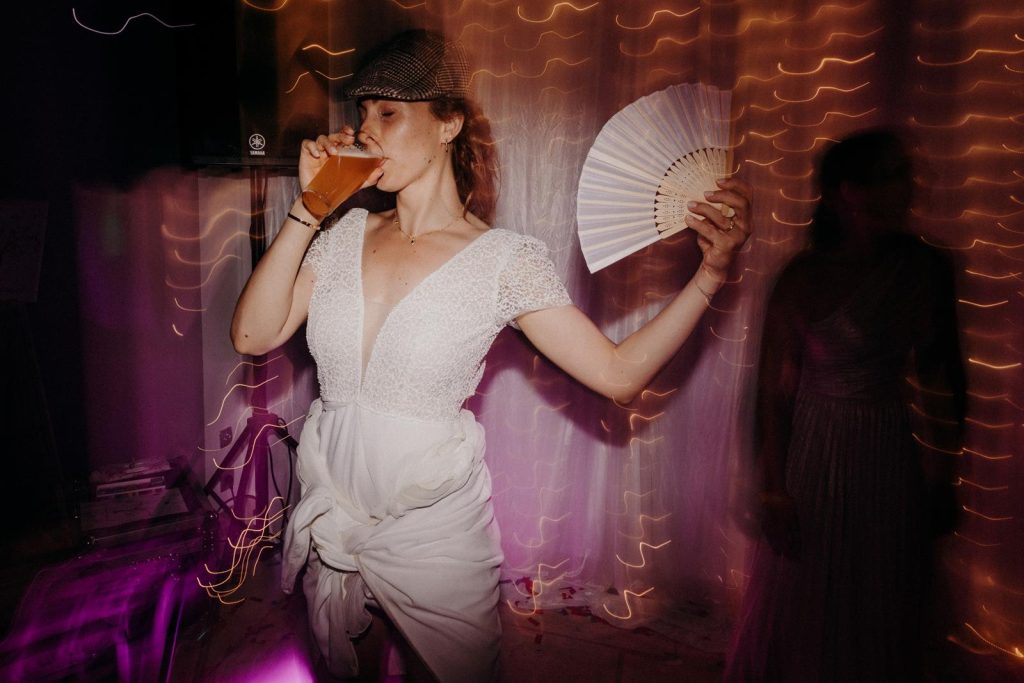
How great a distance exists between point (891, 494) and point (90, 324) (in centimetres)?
277

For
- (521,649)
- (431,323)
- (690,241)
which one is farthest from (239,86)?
(521,649)

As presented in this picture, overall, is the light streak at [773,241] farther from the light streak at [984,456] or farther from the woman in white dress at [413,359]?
the woman in white dress at [413,359]

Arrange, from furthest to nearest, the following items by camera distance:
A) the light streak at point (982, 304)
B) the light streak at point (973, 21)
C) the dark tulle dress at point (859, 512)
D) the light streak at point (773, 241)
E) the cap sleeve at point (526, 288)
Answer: the light streak at point (773, 241)
the light streak at point (982, 304)
the light streak at point (973, 21)
the dark tulle dress at point (859, 512)
the cap sleeve at point (526, 288)

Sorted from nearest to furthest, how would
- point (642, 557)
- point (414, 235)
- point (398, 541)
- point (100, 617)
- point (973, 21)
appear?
point (398, 541), point (414, 235), point (100, 617), point (973, 21), point (642, 557)

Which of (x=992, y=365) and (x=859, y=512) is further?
(x=992, y=365)

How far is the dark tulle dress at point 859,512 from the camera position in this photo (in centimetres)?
148

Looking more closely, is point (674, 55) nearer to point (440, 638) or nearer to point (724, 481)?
point (724, 481)

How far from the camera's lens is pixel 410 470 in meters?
1.08

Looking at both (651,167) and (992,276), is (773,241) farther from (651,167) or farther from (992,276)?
(651,167)

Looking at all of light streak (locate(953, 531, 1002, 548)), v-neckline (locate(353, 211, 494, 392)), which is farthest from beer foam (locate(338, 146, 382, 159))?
light streak (locate(953, 531, 1002, 548))

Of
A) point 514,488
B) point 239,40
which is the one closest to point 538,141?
point 239,40

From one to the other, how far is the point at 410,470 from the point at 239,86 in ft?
5.76

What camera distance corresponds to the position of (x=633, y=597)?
8.00ft

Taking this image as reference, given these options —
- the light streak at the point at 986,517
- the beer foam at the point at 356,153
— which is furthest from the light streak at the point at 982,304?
the beer foam at the point at 356,153
